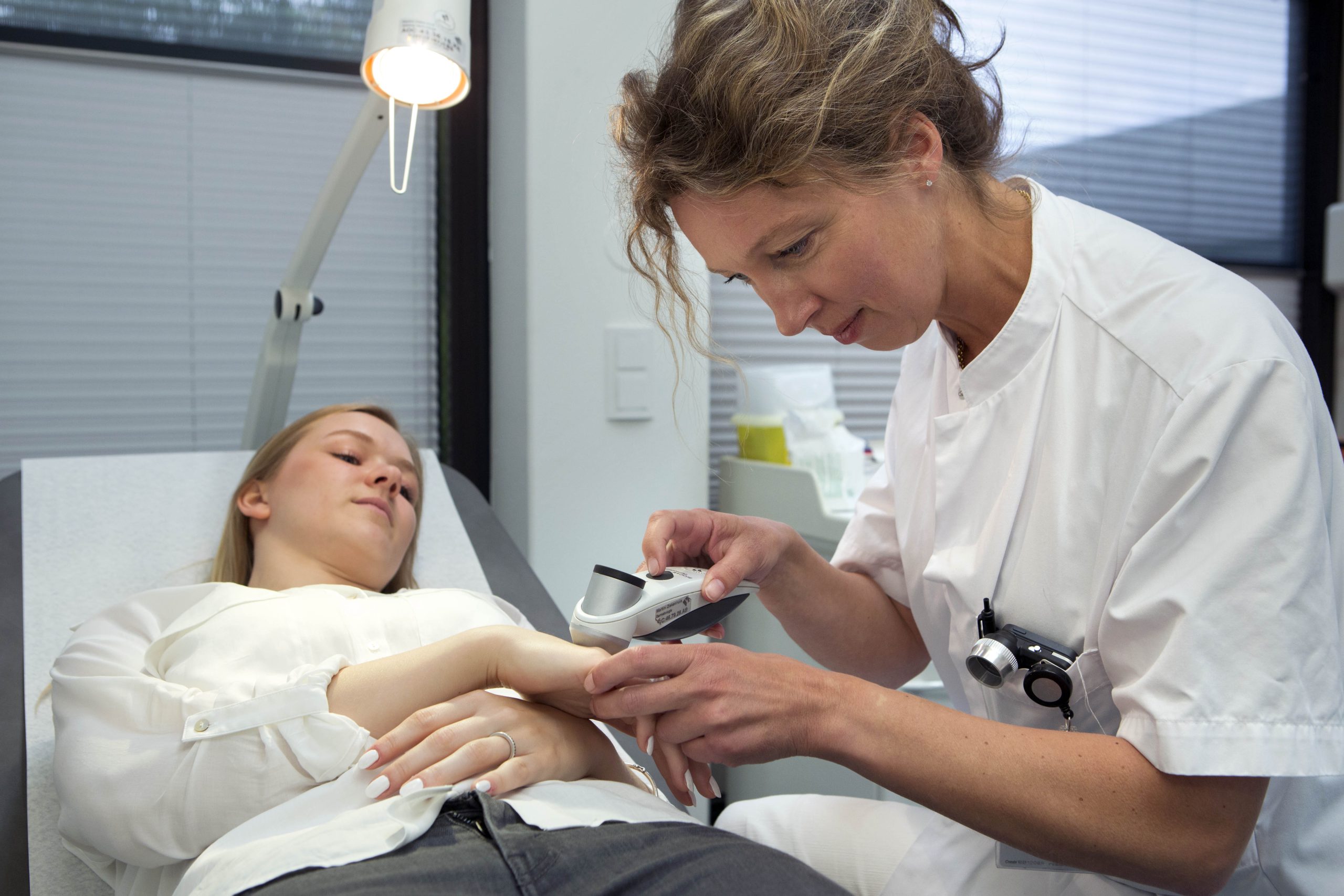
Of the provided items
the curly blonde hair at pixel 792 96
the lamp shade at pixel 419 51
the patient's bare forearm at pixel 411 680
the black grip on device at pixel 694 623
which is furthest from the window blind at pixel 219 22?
the black grip on device at pixel 694 623

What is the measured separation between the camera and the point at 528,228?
6.79 ft

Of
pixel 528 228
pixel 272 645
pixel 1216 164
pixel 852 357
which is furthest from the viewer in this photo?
pixel 1216 164

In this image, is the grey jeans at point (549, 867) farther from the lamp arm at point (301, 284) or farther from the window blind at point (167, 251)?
the window blind at point (167, 251)

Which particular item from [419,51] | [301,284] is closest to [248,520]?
[301,284]

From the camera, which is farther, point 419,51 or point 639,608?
point 419,51

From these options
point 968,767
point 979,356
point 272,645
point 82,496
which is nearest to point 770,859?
point 968,767

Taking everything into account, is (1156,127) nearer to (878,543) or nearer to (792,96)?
(878,543)

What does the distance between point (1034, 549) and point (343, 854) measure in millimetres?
709

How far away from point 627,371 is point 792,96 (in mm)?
1253

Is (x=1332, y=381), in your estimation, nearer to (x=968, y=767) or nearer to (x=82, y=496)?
(x=968, y=767)

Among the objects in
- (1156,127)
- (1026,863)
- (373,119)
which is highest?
(1156,127)

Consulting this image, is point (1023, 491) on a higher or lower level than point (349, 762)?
higher

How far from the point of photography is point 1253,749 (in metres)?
0.79

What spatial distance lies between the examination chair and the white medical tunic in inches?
23.9
